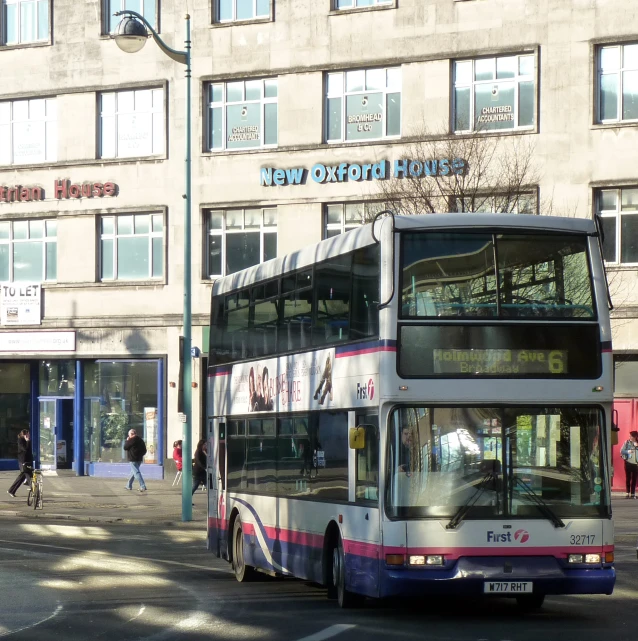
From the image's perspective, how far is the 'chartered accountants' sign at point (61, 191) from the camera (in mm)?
41500

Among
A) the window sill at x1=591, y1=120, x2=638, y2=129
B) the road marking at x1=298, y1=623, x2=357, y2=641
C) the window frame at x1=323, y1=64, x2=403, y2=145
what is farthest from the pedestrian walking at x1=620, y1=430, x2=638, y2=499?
the road marking at x1=298, y1=623, x2=357, y2=641

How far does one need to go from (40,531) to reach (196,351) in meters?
13.6

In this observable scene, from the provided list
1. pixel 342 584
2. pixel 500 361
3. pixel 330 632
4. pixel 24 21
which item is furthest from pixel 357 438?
pixel 24 21

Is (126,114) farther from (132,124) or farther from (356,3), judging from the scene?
(356,3)

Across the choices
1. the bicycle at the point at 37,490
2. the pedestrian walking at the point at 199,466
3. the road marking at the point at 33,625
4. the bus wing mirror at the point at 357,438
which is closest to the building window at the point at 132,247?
the pedestrian walking at the point at 199,466

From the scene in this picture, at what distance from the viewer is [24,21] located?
142 ft

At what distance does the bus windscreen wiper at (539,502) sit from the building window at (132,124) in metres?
29.3

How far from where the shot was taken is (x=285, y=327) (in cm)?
1612

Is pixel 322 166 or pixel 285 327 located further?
pixel 322 166

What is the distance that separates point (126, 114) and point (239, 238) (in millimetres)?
5019

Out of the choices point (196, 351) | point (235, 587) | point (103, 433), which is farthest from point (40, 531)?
point (103, 433)

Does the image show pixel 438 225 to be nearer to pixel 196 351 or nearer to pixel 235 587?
pixel 235 587

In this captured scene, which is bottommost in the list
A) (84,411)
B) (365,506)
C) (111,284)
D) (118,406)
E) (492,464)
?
(365,506)

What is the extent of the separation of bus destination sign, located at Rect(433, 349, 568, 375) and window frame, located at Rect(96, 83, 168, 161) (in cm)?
2872
